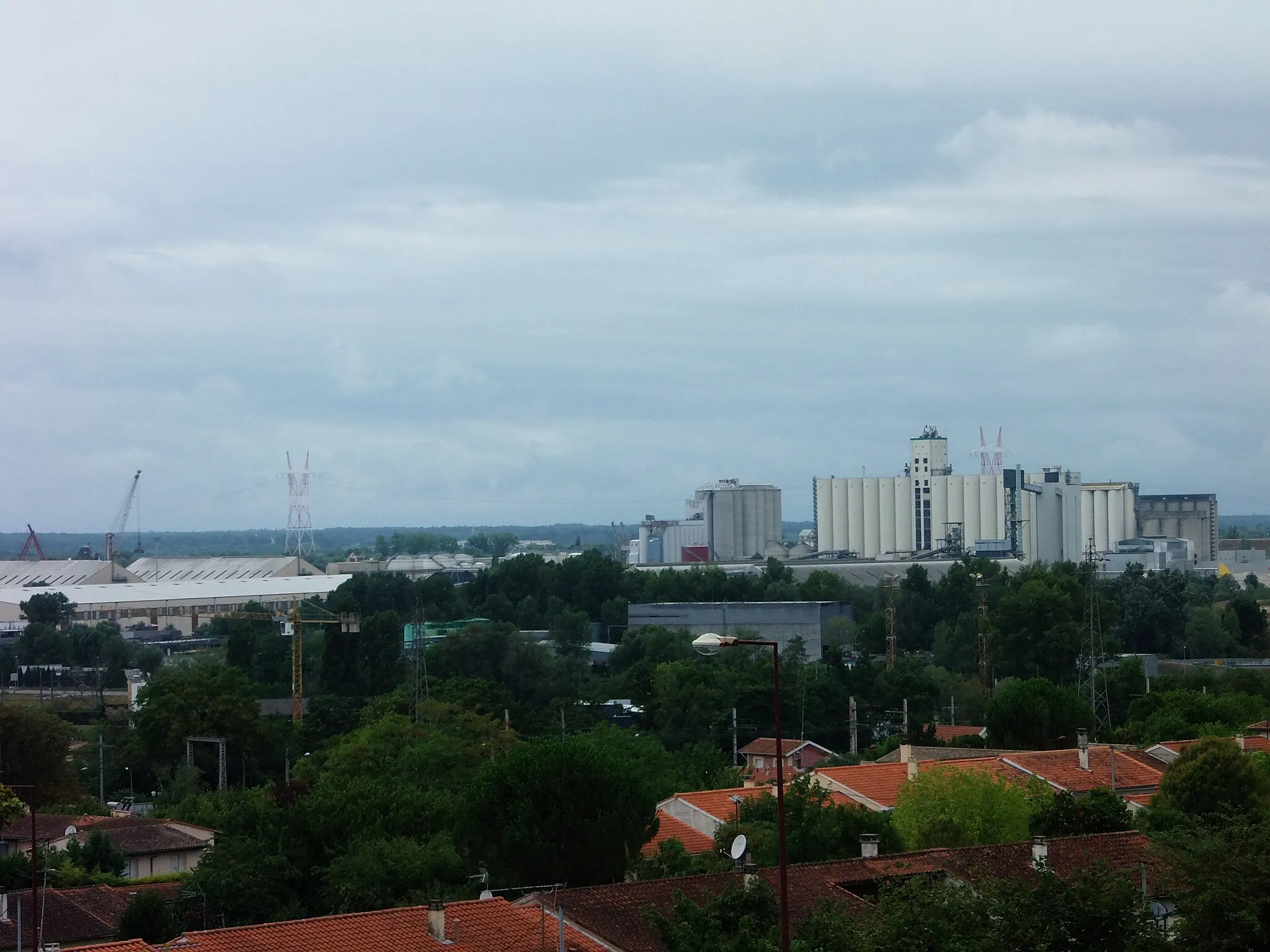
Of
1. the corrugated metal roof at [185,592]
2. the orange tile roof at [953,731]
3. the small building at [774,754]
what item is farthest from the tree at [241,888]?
the corrugated metal roof at [185,592]

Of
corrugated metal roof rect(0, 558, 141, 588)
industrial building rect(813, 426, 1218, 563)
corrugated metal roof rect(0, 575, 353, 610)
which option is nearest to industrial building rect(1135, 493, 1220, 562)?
industrial building rect(813, 426, 1218, 563)

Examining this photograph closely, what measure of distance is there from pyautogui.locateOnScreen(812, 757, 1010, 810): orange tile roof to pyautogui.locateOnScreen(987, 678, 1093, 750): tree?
388 inches

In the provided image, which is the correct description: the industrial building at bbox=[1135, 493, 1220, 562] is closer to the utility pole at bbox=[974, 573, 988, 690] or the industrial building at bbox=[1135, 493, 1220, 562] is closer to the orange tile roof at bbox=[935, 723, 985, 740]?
the utility pole at bbox=[974, 573, 988, 690]

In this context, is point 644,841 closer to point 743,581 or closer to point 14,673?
point 14,673

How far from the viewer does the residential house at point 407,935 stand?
22438mm

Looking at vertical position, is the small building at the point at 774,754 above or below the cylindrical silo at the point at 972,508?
below

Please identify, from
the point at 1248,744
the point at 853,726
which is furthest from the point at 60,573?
the point at 1248,744

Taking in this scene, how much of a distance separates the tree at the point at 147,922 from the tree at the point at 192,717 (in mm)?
31799

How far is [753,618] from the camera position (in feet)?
334

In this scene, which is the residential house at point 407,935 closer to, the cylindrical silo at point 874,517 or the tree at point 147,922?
the tree at point 147,922

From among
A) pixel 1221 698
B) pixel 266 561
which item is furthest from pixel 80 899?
pixel 266 561

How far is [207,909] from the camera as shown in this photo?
3128cm

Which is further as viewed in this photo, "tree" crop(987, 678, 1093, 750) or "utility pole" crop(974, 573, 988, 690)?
"utility pole" crop(974, 573, 988, 690)

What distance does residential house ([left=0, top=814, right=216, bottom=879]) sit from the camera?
39312 mm
